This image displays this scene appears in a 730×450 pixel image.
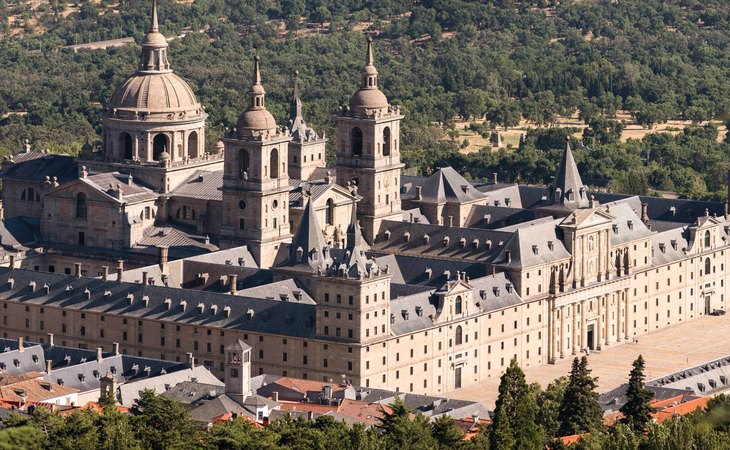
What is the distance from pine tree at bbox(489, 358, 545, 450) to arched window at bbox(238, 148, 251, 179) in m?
46.2

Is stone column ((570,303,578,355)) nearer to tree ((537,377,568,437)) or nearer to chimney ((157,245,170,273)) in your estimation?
tree ((537,377,568,437))

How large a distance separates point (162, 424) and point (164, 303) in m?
36.0

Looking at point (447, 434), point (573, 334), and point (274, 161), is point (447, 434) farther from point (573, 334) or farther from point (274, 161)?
point (274, 161)

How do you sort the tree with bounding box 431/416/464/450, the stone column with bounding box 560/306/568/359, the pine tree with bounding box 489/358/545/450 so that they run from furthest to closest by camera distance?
the stone column with bounding box 560/306/568/359
the tree with bounding box 431/416/464/450
the pine tree with bounding box 489/358/545/450

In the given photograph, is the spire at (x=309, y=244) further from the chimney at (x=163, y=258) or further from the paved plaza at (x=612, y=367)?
the paved plaza at (x=612, y=367)

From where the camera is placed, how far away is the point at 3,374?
6604 inches

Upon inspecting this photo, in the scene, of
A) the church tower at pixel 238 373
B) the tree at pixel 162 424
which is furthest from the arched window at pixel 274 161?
the tree at pixel 162 424

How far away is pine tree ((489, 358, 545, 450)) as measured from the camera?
147 m

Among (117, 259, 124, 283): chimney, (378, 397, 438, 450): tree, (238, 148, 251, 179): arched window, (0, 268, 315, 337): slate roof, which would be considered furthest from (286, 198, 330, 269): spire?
(378, 397, 438, 450): tree

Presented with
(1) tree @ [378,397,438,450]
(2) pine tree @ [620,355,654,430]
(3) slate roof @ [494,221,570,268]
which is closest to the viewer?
(1) tree @ [378,397,438,450]

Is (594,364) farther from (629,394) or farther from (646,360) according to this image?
(629,394)

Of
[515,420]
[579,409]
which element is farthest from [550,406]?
[515,420]

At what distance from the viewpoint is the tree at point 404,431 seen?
145 metres

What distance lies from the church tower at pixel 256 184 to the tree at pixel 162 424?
49191 millimetres
